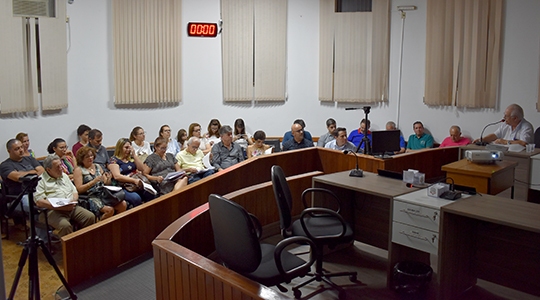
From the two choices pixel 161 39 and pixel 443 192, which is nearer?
pixel 443 192

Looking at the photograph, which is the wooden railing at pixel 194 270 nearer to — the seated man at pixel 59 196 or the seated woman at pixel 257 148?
the seated man at pixel 59 196

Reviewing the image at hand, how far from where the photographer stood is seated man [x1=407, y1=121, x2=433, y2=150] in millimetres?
7707

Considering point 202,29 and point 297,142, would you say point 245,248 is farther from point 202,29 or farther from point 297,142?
point 202,29

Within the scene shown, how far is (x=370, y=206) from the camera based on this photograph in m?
4.33

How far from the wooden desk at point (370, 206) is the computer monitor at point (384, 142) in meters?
1.14

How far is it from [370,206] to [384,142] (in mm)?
1310

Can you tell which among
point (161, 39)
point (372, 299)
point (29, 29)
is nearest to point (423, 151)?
point (372, 299)

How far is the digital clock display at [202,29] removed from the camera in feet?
25.7

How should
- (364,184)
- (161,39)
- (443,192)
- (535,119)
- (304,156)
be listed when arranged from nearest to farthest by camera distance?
(443,192) → (364,184) → (304,156) → (535,119) → (161,39)

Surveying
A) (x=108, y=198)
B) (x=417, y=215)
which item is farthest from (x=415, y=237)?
(x=108, y=198)

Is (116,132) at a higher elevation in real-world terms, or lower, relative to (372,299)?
higher

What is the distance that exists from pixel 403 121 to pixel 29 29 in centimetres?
566

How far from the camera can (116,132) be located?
23.8 ft

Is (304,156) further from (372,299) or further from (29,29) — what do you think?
(29,29)
